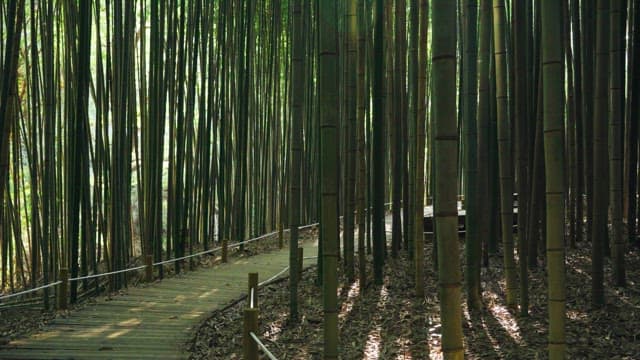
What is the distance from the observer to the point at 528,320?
14.1 feet

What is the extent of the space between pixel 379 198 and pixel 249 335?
225 centimetres

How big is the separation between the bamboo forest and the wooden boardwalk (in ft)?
0.09

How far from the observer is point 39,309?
6.05 m

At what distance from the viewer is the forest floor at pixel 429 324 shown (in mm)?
3881

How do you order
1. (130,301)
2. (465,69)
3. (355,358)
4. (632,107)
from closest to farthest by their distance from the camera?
(355,358)
(465,69)
(632,107)
(130,301)

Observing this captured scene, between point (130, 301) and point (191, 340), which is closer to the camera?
point (191, 340)

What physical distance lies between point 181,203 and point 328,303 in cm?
465

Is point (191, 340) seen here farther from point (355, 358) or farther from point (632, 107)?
point (632, 107)

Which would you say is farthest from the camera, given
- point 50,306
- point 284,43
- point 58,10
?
point 284,43

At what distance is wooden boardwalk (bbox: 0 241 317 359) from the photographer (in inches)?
165

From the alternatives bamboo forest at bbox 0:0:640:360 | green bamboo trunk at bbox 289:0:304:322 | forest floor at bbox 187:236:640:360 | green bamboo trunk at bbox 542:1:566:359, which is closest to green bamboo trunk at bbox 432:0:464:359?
bamboo forest at bbox 0:0:640:360

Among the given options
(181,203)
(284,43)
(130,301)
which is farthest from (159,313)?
(284,43)

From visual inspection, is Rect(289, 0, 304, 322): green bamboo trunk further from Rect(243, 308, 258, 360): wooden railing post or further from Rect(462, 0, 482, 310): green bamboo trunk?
Rect(243, 308, 258, 360): wooden railing post

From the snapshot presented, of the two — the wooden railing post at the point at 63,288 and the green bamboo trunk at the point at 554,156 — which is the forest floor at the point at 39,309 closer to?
the wooden railing post at the point at 63,288
